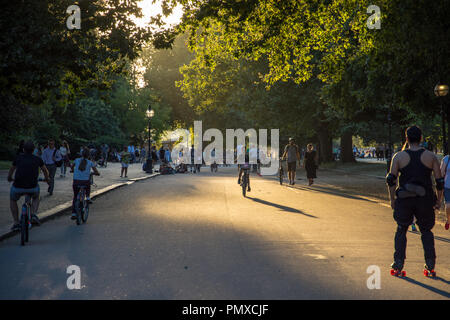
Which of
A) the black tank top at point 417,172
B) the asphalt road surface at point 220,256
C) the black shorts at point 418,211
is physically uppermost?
the black tank top at point 417,172

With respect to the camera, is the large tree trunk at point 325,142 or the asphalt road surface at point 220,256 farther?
the large tree trunk at point 325,142

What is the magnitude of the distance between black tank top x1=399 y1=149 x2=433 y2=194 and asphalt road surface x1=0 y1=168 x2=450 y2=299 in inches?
42.7

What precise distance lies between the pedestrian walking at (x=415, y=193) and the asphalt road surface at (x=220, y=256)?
1.16 ft

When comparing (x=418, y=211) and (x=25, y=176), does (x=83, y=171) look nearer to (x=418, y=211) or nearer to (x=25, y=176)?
(x=25, y=176)

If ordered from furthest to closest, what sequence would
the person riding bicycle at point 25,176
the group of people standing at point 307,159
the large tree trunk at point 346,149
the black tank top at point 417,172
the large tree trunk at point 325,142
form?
the large tree trunk at point 325,142 → the large tree trunk at point 346,149 → the group of people standing at point 307,159 → the person riding bicycle at point 25,176 → the black tank top at point 417,172

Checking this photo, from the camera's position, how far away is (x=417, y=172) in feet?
21.0

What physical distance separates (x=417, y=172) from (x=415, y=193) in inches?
9.8

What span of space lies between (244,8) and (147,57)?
5791 centimetres

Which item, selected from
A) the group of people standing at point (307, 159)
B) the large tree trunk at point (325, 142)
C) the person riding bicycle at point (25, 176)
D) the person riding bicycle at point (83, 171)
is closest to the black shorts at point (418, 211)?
the person riding bicycle at point (25, 176)

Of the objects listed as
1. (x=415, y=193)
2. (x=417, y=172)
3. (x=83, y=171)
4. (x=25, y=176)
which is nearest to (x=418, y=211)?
(x=415, y=193)

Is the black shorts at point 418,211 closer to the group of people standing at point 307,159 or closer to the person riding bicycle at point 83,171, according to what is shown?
the person riding bicycle at point 83,171

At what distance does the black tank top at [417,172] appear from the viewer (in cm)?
640
